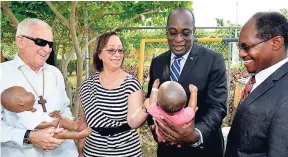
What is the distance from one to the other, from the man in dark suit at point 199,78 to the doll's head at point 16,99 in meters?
1.06

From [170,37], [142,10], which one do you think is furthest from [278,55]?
[142,10]

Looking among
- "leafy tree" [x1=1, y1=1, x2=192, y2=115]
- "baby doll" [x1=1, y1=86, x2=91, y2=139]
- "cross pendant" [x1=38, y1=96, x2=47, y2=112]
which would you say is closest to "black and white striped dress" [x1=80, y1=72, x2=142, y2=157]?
"baby doll" [x1=1, y1=86, x2=91, y2=139]

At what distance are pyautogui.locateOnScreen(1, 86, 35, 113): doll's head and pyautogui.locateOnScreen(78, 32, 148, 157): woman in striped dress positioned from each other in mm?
680

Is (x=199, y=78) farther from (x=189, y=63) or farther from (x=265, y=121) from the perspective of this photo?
(x=265, y=121)

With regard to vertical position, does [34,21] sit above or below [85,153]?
above

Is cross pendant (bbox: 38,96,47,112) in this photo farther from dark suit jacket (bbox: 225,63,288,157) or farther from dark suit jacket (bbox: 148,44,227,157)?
dark suit jacket (bbox: 225,63,288,157)

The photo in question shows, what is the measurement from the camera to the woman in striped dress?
2855mm

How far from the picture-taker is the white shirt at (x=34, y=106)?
2.44 m

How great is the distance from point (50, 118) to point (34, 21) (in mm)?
878

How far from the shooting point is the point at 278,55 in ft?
6.36

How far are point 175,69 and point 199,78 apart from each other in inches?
10.3

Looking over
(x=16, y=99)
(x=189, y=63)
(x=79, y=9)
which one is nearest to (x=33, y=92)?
(x=16, y=99)

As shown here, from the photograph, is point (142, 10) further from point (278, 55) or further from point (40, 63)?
point (278, 55)

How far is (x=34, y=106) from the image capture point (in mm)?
2635
